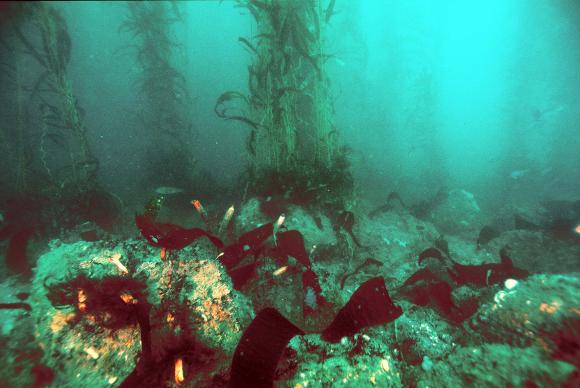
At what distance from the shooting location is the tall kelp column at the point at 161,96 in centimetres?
679

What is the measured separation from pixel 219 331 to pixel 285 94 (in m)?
3.54

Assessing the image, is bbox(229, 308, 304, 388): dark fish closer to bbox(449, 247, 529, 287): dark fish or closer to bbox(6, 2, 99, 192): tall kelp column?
bbox(449, 247, 529, 287): dark fish

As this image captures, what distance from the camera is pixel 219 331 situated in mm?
1815

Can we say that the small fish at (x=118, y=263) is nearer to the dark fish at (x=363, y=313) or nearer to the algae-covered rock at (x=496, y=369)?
the dark fish at (x=363, y=313)

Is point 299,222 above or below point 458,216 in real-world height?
above

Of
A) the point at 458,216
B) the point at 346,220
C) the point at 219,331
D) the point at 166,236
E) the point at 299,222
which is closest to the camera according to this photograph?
the point at 219,331

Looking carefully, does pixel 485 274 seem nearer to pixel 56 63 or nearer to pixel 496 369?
pixel 496 369

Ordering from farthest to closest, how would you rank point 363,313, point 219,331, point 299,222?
point 299,222 < point 363,313 < point 219,331

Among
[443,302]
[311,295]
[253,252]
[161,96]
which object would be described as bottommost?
[443,302]

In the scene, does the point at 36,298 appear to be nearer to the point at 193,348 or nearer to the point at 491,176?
the point at 193,348

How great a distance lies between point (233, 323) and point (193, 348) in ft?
0.96

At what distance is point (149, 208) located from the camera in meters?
2.77

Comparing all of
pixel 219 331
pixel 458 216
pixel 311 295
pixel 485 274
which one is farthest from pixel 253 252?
pixel 458 216

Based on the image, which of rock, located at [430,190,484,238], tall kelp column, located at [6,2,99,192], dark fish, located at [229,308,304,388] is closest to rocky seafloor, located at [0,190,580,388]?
dark fish, located at [229,308,304,388]
